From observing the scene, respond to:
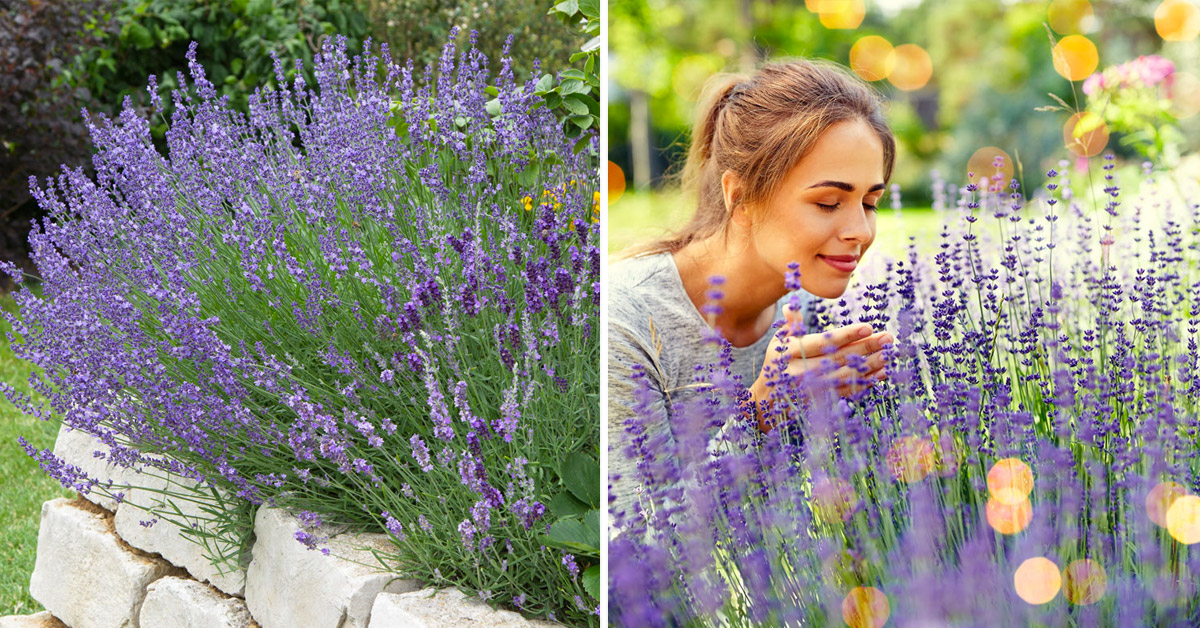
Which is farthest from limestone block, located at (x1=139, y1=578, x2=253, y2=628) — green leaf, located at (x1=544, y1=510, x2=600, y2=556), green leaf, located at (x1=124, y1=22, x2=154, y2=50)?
green leaf, located at (x1=124, y1=22, x2=154, y2=50)

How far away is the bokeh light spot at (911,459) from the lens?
1189 mm

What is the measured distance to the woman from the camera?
4.42 ft

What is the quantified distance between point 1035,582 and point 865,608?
170 mm

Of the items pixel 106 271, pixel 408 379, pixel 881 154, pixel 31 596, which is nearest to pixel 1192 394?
pixel 881 154

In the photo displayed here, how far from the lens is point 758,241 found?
1481mm

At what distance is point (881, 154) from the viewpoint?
55.2 inches

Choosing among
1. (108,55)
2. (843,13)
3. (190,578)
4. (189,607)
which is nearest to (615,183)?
(843,13)

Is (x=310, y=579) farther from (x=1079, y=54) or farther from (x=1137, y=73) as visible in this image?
(x=1137, y=73)

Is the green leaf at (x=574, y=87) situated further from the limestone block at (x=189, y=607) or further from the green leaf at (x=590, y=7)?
the limestone block at (x=189, y=607)

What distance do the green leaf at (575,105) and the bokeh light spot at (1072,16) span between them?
1.31 metres

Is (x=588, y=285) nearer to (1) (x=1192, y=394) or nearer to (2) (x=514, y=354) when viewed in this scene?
(2) (x=514, y=354)

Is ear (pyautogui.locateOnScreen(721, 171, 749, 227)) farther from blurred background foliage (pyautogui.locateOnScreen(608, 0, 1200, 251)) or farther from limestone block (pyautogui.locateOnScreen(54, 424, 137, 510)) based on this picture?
limestone block (pyautogui.locateOnScreen(54, 424, 137, 510))

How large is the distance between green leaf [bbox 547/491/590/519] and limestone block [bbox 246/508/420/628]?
16.1 inches

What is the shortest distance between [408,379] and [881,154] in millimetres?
1331
